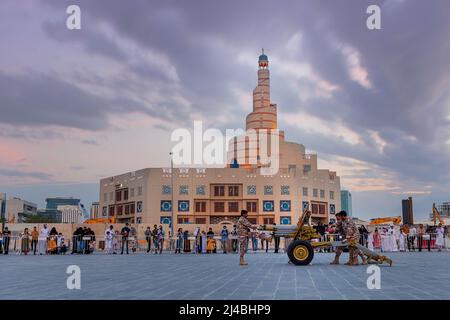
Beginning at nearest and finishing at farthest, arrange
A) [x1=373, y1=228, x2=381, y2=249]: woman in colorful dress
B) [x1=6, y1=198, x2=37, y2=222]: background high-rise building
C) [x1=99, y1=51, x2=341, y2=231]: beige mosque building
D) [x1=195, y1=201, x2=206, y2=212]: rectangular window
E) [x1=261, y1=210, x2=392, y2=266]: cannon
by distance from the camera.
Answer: [x1=261, y1=210, x2=392, y2=266]: cannon, [x1=373, y1=228, x2=381, y2=249]: woman in colorful dress, [x1=99, y1=51, x2=341, y2=231]: beige mosque building, [x1=195, y1=201, x2=206, y2=212]: rectangular window, [x1=6, y1=198, x2=37, y2=222]: background high-rise building

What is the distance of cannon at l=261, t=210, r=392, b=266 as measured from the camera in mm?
15652

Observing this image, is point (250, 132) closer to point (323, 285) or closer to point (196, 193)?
point (196, 193)

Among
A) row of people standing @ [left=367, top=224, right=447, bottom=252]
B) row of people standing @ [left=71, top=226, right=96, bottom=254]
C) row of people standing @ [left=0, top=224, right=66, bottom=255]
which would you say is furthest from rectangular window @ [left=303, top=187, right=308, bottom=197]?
row of people standing @ [left=0, top=224, right=66, bottom=255]

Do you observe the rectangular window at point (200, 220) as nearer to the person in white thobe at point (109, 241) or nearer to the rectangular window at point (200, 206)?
the rectangular window at point (200, 206)

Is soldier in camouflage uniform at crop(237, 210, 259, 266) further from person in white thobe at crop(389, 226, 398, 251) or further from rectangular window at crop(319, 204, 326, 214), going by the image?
rectangular window at crop(319, 204, 326, 214)

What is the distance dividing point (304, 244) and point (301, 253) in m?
0.35

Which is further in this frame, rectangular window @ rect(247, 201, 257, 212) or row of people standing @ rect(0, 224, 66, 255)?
rectangular window @ rect(247, 201, 257, 212)

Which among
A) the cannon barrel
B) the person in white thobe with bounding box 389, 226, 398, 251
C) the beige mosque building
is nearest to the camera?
the cannon barrel

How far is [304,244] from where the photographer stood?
16.3m

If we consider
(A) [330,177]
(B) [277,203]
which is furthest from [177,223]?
(A) [330,177]

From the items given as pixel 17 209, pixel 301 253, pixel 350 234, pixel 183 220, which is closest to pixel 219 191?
pixel 183 220

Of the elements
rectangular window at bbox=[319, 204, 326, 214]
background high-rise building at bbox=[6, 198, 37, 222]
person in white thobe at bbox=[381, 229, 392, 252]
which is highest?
background high-rise building at bbox=[6, 198, 37, 222]

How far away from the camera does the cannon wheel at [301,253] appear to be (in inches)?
637

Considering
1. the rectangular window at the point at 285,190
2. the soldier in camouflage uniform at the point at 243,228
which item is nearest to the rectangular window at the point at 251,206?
the rectangular window at the point at 285,190
